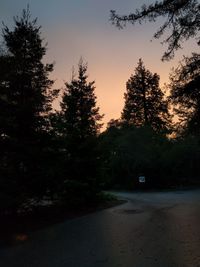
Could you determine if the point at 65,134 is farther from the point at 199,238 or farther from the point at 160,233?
the point at 199,238

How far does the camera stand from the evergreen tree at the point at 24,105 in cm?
1380

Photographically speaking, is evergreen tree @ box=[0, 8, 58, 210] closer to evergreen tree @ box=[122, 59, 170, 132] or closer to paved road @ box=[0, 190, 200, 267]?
paved road @ box=[0, 190, 200, 267]

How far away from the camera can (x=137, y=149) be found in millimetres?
42344

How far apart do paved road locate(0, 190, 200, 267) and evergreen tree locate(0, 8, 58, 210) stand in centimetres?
239

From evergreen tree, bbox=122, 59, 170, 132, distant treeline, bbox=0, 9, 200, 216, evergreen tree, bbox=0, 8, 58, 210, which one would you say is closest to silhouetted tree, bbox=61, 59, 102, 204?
distant treeline, bbox=0, 9, 200, 216

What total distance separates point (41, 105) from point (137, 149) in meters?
28.0

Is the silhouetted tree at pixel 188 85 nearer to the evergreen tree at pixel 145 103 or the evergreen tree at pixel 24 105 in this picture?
the evergreen tree at pixel 24 105

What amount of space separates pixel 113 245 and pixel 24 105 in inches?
264

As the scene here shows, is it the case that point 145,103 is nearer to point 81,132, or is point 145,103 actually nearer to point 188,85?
point 81,132

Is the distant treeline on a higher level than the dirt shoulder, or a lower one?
higher

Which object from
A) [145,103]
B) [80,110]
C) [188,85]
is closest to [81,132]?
[80,110]

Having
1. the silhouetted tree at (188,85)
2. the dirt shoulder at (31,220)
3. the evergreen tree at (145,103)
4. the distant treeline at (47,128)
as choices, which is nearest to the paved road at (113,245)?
the dirt shoulder at (31,220)

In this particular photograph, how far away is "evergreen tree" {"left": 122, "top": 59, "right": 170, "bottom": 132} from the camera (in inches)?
2469

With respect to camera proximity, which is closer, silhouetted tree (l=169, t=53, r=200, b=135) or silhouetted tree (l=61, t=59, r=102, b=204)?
silhouetted tree (l=169, t=53, r=200, b=135)
